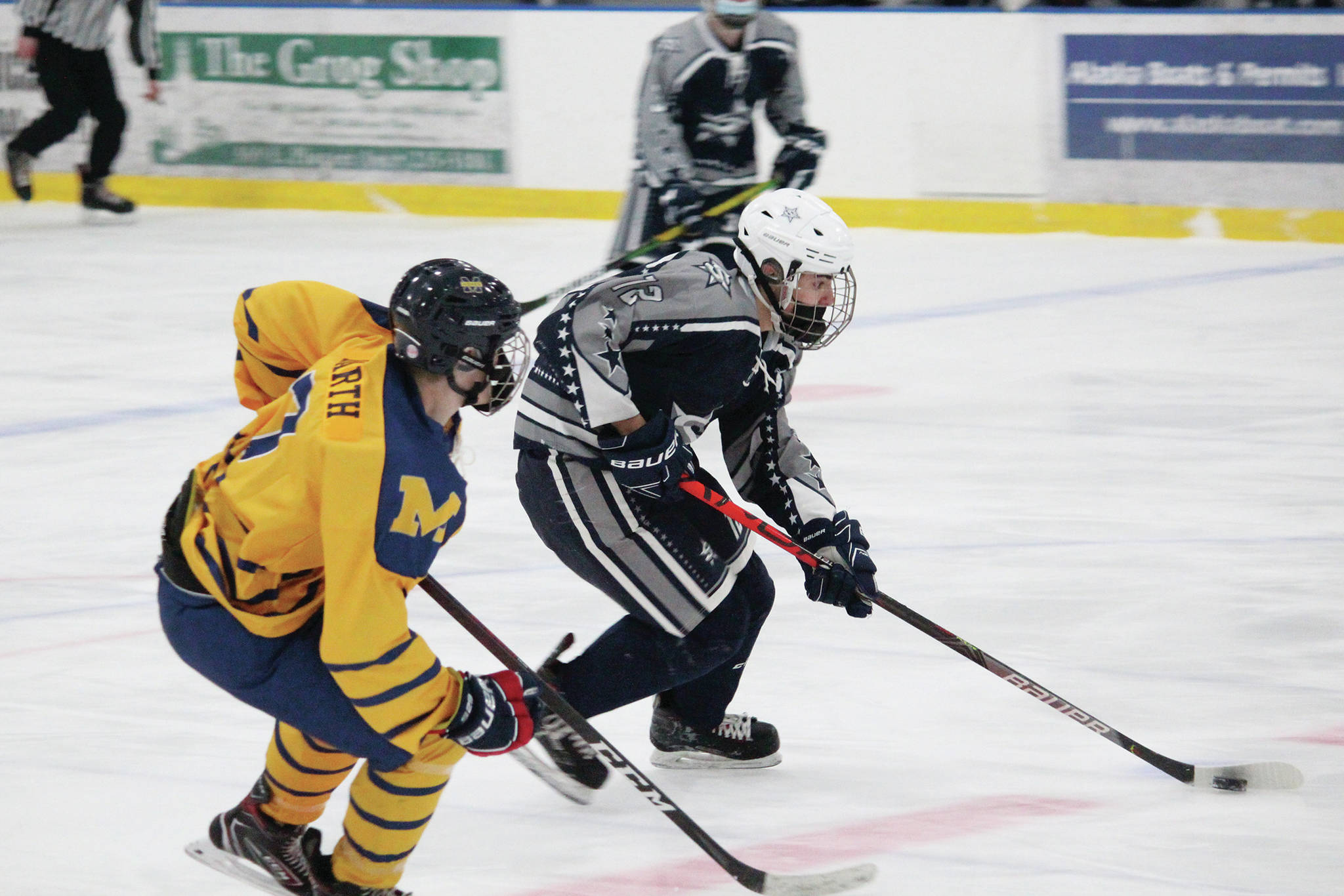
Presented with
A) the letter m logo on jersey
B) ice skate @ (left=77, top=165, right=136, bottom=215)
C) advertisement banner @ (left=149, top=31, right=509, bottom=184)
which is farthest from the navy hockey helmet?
ice skate @ (left=77, top=165, right=136, bottom=215)

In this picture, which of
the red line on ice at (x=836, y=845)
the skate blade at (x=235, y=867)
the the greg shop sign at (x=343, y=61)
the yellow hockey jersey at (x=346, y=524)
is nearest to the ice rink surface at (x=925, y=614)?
the red line on ice at (x=836, y=845)

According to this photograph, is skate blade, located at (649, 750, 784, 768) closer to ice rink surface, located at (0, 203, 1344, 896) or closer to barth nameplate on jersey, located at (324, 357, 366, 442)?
ice rink surface, located at (0, 203, 1344, 896)

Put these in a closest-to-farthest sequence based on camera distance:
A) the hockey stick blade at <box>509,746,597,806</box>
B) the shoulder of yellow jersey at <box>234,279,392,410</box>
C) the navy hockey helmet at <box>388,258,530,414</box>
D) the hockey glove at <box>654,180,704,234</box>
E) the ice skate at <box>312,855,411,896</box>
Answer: the navy hockey helmet at <box>388,258,530,414</box>, the ice skate at <box>312,855,411,896</box>, the shoulder of yellow jersey at <box>234,279,392,410</box>, the hockey stick blade at <box>509,746,597,806</box>, the hockey glove at <box>654,180,704,234</box>

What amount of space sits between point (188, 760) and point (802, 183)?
278 centimetres

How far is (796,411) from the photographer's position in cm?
543

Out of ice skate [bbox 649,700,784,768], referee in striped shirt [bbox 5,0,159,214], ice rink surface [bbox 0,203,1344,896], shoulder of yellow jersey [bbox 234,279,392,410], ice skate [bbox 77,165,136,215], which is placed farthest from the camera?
ice skate [bbox 77,165,136,215]

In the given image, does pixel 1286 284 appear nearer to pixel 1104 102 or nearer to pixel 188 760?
pixel 1104 102

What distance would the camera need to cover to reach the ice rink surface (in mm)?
2592

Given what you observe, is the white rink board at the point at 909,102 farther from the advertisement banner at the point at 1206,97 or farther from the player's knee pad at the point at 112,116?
the player's knee pad at the point at 112,116

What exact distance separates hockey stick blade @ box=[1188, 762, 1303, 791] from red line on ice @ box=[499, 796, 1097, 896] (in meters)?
0.21

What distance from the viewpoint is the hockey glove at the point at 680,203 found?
516 cm

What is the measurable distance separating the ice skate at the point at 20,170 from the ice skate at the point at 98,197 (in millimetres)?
301

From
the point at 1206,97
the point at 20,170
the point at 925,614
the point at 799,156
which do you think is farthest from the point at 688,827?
the point at 20,170

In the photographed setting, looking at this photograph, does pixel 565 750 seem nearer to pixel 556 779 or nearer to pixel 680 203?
pixel 556 779
